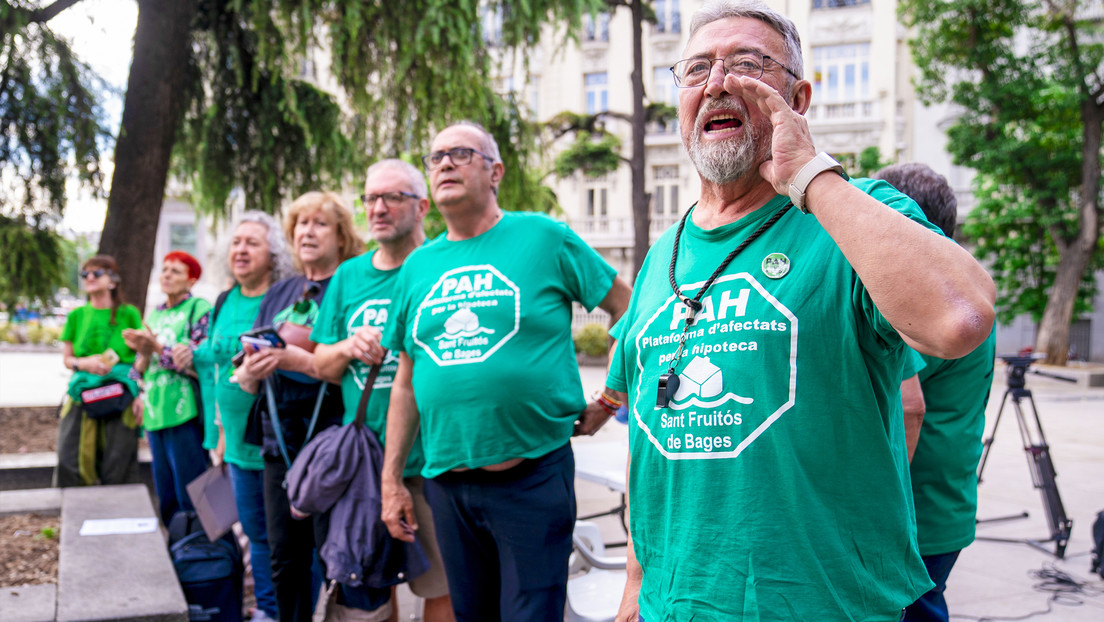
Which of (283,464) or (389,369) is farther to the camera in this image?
(283,464)

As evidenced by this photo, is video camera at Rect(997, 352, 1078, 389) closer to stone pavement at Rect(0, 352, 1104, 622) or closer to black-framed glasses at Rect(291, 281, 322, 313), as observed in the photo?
stone pavement at Rect(0, 352, 1104, 622)

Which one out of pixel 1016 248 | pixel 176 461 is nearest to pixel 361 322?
pixel 176 461

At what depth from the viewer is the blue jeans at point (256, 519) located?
4117mm

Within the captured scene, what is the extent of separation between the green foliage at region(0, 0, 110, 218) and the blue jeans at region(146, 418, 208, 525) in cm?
311

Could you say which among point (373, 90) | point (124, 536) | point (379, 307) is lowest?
point (124, 536)

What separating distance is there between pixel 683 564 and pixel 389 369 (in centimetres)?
206

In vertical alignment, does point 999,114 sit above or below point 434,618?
above

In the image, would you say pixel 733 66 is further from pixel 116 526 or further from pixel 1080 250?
pixel 1080 250

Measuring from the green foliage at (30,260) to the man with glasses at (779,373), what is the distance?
7573 mm

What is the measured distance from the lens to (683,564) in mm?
1588

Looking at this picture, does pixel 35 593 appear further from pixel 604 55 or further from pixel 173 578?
pixel 604 55

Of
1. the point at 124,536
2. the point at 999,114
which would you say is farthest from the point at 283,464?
the point at 999,114

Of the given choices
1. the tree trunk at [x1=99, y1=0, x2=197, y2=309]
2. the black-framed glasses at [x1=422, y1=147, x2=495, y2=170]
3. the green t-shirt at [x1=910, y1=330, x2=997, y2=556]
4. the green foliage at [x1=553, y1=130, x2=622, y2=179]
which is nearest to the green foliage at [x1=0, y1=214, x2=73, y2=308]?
the tree trunk at [x1=99, y1=0, x2=197, y2=309]

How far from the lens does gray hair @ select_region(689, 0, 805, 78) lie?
5.33 feet
